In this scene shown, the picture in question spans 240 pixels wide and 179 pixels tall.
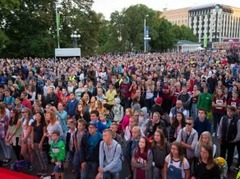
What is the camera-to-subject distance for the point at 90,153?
6023 mm

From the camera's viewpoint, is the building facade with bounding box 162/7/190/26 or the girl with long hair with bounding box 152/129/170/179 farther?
the building facade with bounding box 162/7/190/26

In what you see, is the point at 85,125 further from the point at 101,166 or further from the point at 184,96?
the point at 184,96

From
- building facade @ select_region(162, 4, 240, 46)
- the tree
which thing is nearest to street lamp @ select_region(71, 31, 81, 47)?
the tree

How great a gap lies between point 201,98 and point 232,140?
114 inches

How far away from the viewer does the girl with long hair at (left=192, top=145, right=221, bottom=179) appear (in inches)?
192

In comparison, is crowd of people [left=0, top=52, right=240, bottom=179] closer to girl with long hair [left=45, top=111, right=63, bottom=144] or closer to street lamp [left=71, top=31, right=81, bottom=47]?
girl with long hair [left=45, top=111, right=63, bottom=144]

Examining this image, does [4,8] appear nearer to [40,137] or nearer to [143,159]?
[40,137]

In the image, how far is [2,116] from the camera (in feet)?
25.5

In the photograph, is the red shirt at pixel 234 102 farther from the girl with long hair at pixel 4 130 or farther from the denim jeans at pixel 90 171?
the girl with long hair at pixel 4 130

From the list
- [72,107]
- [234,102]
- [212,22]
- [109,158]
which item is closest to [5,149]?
[72,107]

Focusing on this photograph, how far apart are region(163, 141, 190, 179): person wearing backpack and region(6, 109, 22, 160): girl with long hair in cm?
396

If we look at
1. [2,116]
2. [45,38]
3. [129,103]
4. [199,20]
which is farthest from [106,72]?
[199,20]

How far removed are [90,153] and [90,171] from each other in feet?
1.28

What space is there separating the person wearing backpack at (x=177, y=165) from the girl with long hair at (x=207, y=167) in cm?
22
